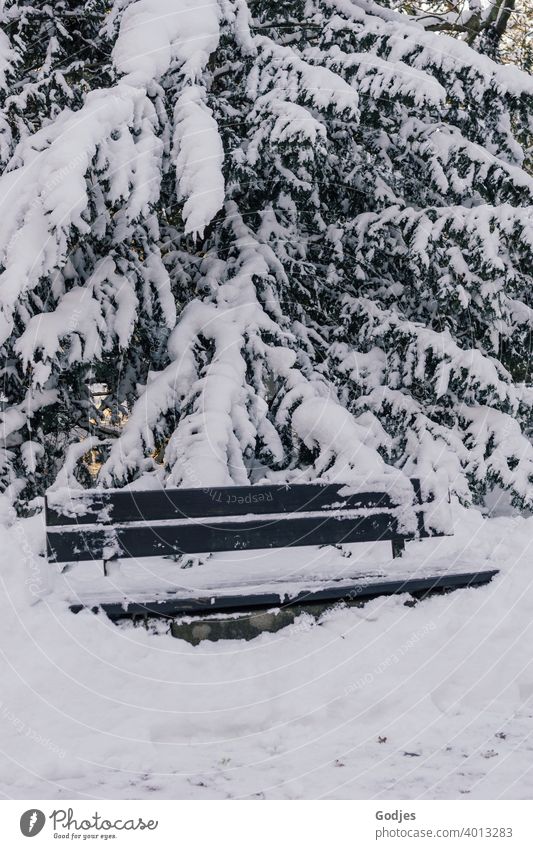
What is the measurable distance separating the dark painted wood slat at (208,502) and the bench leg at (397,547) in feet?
1.07

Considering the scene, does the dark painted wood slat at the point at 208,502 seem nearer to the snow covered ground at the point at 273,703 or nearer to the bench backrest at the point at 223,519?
the bench backrest at the point at 223,519

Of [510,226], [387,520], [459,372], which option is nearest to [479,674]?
[387,520]

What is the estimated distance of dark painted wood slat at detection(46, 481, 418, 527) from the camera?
5.12m

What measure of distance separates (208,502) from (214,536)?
23 centimetres

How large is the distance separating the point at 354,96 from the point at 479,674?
4.49 meters

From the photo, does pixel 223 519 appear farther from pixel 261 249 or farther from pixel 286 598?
pixel 261 249

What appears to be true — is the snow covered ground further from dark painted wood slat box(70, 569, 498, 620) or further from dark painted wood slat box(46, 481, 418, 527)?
dark painted wood slat box(46, 481, 418, 527)

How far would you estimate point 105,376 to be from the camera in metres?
7.22

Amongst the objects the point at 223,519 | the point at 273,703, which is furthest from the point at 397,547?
the point at 273,703

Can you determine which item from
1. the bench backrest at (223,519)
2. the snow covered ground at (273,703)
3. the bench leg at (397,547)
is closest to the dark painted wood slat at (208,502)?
the bench backrest at (223,519)

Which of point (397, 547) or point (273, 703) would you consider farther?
point (397, 547)

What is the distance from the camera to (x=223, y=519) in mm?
5352
